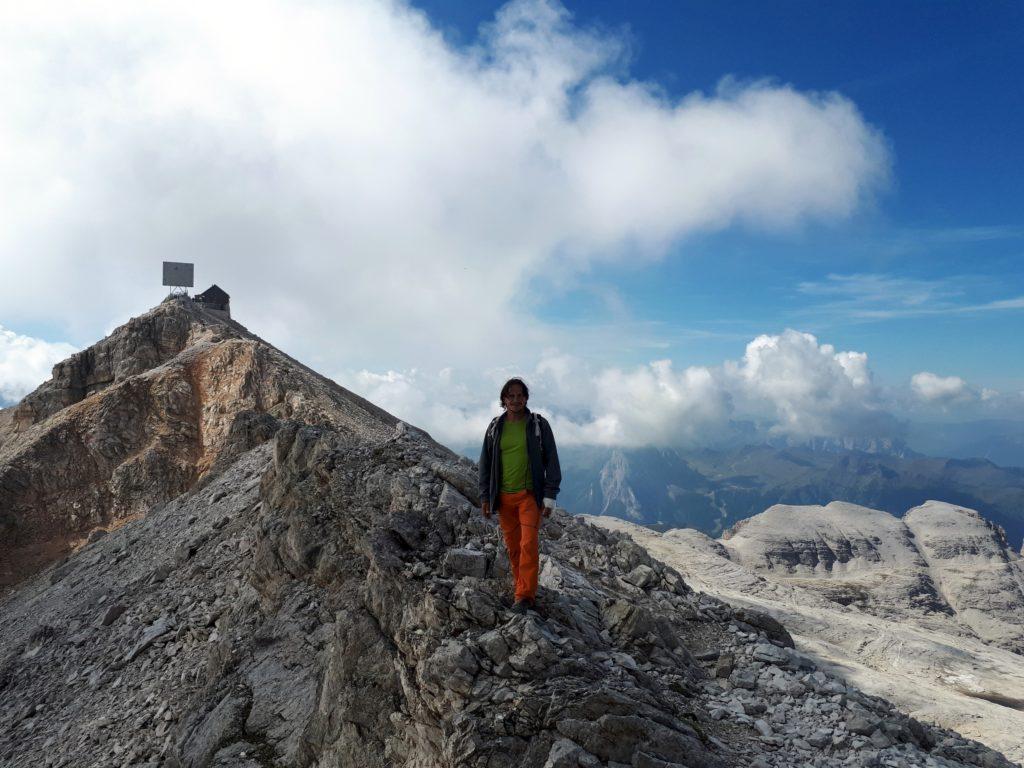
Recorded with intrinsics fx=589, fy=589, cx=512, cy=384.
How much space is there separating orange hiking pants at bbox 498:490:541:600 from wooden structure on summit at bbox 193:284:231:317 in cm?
7452

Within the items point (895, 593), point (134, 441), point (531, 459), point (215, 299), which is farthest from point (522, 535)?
point (895, 593)

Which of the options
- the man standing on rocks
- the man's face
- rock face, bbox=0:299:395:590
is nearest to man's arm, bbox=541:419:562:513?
the man standing on rocks

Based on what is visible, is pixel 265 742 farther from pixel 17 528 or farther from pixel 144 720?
pixel 17 528

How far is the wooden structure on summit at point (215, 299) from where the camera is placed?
74.7m

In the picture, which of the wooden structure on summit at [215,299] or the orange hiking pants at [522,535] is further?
the wooden structure on summit at [215,299]

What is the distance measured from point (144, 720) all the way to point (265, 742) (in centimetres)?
472

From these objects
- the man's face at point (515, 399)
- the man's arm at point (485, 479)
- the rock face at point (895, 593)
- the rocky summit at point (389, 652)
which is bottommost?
the rock face at point (895, 593)

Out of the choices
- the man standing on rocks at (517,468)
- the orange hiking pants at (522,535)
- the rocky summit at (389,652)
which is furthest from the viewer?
the man standing on rocks at (517,468)

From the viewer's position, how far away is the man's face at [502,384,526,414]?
33.9 feet

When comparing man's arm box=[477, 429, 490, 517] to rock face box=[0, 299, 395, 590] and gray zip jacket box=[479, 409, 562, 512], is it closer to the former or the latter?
gray zip jacket box=[479, 409, 562, 512]

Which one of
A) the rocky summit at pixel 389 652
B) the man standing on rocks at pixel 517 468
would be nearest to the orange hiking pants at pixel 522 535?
the man standing on rocks at pixel 517 468

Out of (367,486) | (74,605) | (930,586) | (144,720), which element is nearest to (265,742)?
(144,720)

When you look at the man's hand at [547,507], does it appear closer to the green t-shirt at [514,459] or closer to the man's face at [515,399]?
the green t-shirt at [514,459]

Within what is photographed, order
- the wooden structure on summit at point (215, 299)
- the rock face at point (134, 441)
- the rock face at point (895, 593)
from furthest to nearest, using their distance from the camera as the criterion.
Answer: the wooden structure on summit at point (215, 299), the rock face at point (134, 441), the rock face at point (895, 593)
